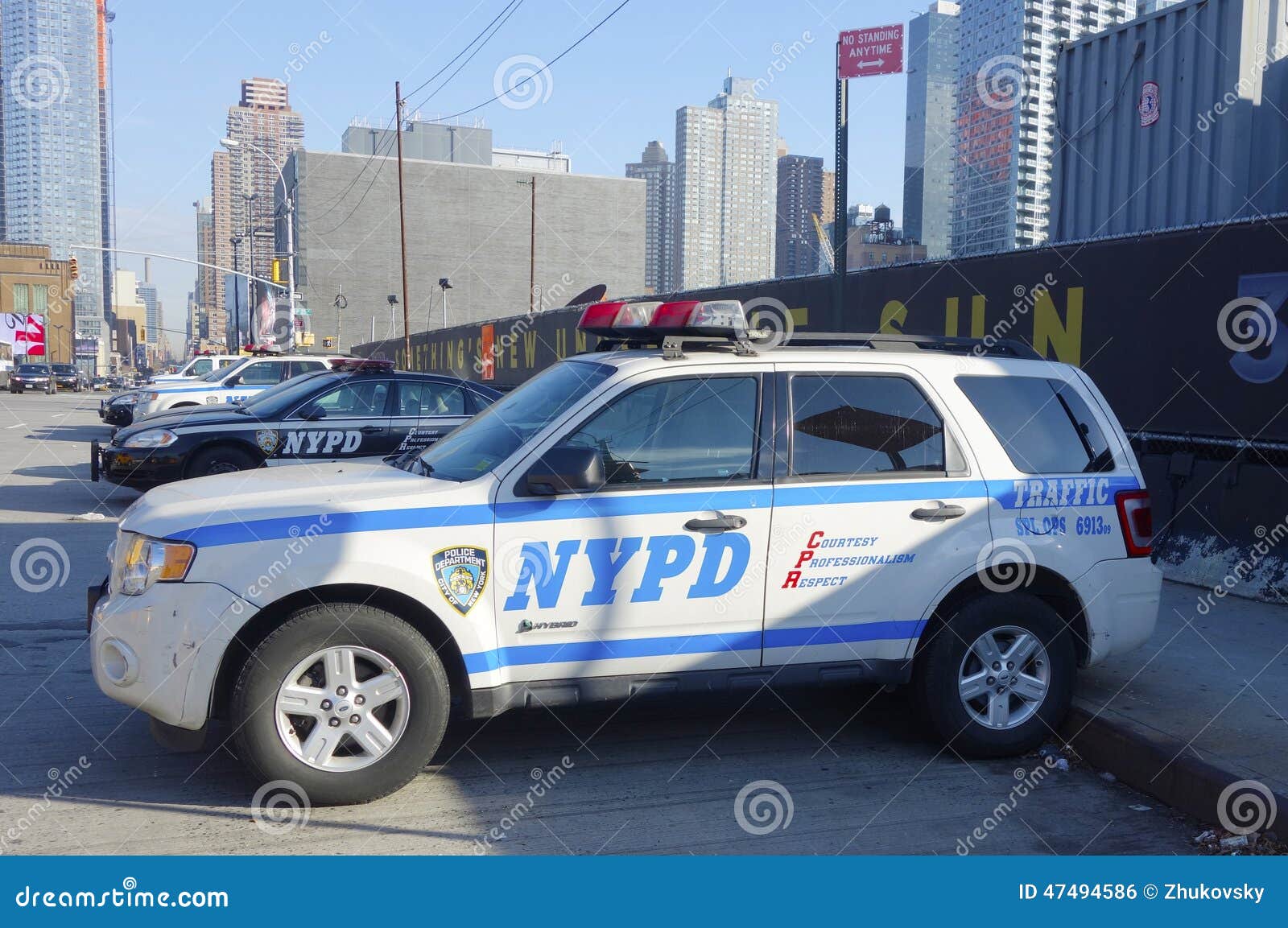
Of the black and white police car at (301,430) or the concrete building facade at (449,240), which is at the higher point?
the concrete building facade at (449,240)

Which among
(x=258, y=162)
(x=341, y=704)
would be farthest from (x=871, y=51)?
(x=258, y=162)

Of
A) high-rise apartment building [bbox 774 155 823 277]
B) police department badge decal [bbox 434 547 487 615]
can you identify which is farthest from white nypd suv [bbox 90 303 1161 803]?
high-rise apartment building [bbox 774 155 823 277]

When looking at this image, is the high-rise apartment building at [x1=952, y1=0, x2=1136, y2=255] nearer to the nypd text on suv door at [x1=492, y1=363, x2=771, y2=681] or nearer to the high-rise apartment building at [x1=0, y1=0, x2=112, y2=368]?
the nypd text on suv door at [x1=492, y1=363, x2=771, y2=681]

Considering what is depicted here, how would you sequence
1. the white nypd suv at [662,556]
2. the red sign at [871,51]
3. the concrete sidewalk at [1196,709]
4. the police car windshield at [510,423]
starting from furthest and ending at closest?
the red sign at [871,51] < the police car windshield at [510,423] < the concrete sidewalk at [1196,709] < the white nypd suv at [662,556]

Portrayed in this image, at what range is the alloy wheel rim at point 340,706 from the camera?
4309mm

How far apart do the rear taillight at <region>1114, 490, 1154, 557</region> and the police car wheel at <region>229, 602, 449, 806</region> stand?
10.5 feet

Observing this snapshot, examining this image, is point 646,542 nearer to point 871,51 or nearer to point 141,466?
point 871,51

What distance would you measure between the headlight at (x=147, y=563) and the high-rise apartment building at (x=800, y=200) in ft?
114

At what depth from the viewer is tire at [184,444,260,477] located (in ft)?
38.7

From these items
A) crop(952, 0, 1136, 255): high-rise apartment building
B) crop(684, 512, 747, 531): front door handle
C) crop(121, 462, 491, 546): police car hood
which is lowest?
crop(684, 512, 747, 531): front door handle

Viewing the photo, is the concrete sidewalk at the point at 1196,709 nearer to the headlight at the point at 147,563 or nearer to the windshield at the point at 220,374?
the headlight at the point at 147,563

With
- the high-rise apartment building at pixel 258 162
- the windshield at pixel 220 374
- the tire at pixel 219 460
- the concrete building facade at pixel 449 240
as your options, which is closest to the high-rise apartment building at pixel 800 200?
the windshield at pixel 220 374

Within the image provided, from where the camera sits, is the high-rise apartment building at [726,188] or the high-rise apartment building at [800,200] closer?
the high-rise apartment building at [800,200]

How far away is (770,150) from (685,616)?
4235cm
